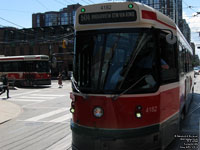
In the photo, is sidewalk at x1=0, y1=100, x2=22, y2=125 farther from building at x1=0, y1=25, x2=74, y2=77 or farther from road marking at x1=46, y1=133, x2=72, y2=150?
building at x1=0, y1=25, x2=74, y2=77

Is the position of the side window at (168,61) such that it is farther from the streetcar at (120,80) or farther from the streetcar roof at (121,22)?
the streetcar roof at (121,22)

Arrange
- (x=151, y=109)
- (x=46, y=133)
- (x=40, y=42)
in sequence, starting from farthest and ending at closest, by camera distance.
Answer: (x=40, y=42) < (x=46, y=133) < (x=151, y=109)

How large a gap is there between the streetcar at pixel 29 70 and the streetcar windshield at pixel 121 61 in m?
21.8

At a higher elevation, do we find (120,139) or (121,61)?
(121,61)

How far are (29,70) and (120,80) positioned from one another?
22884 mm

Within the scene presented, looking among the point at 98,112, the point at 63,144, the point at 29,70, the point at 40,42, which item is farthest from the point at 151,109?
the point at 40,42

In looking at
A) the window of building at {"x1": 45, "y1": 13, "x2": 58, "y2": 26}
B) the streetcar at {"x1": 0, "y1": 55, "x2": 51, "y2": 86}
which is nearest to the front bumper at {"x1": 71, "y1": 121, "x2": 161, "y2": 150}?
the streetcar at {"x1": 0, "y1": 55, "x2": 51, "y2": 86}

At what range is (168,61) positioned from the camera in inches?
206

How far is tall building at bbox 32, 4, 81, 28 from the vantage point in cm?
6431

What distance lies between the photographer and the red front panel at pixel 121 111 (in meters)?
4.35

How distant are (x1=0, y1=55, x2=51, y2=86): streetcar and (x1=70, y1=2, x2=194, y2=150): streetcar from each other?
70.8 feet

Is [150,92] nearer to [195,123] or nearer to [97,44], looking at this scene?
[97,44]

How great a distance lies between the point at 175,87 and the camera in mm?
5734

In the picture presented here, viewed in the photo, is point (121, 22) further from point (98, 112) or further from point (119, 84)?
point (98, 112)
